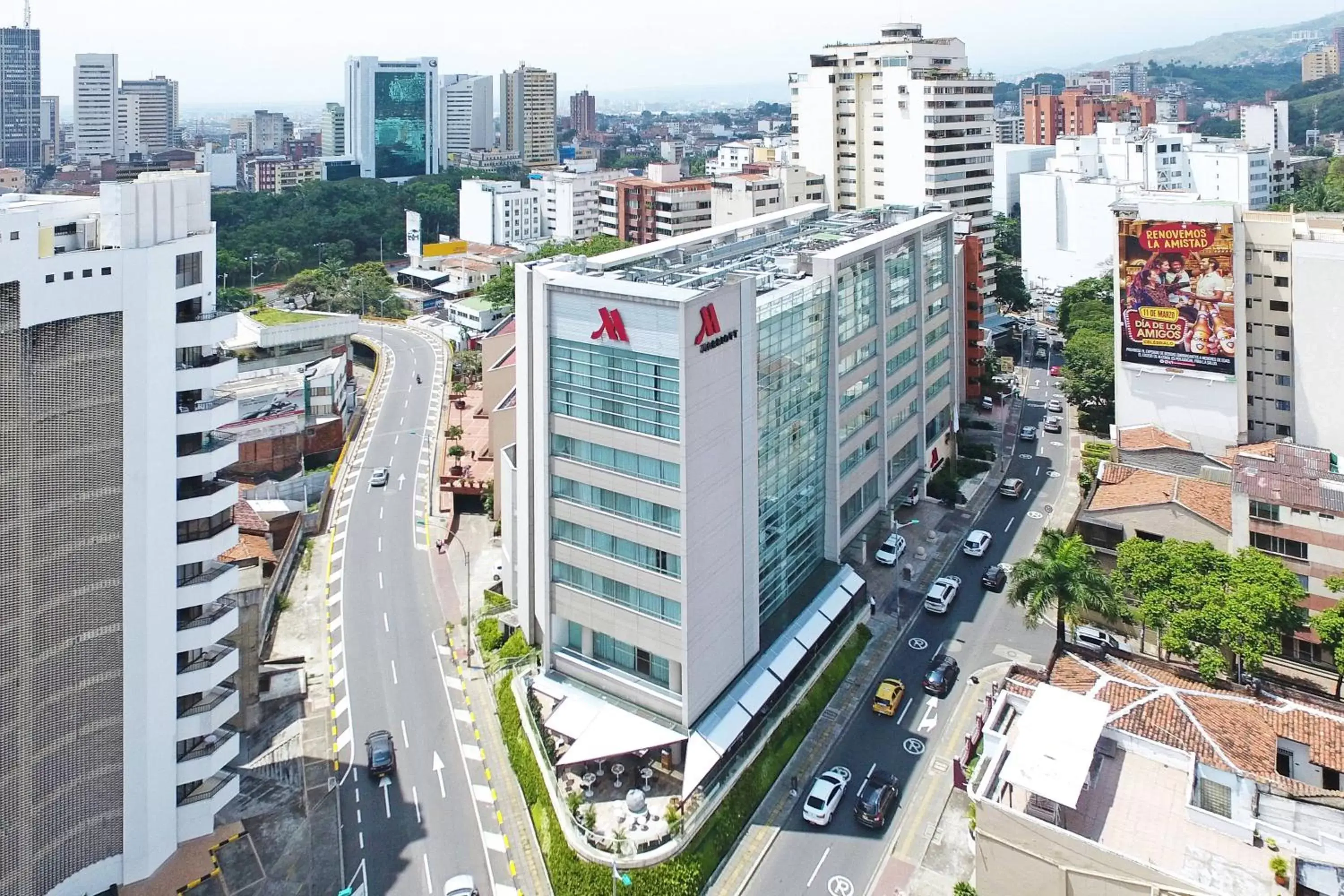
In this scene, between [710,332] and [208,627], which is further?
[710,332]

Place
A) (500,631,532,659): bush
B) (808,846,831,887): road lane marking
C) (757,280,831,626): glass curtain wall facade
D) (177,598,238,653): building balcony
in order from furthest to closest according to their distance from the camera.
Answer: (500,631,532,659): bush < (757,280,831,626): glass curtain wall facade < (177,598,238,653): building balcony < (808,846,831,887): road lane marking

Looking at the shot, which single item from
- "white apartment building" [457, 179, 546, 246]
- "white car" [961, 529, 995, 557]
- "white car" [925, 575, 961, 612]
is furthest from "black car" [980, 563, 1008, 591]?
"white apartment building" [457, 179, 546, 246]

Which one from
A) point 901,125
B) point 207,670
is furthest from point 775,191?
point 207,670

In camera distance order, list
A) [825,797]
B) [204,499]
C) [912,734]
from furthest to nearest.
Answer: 1. [912,734]
2. [825,797]
3. [204,499]

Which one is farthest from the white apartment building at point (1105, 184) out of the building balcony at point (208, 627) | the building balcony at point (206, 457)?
the building balcony at point (208, 627)

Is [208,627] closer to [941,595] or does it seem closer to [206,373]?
[206,373]

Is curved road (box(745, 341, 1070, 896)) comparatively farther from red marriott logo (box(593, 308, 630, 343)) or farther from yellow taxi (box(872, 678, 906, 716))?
red marriott logo (box(593, 308, 630, 343))

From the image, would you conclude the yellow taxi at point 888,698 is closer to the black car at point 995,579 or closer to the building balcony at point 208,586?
the black car at point 995,579
